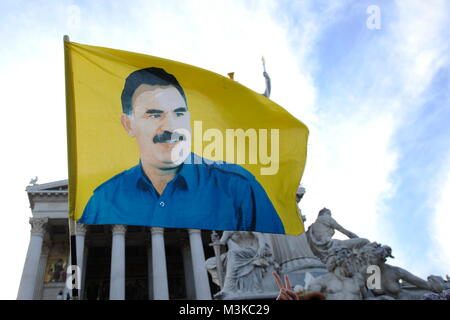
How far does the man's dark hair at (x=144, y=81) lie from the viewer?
7094mm

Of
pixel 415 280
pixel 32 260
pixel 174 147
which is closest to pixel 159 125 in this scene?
pixel 174 147

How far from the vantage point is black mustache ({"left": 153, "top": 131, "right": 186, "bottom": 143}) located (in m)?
7.00

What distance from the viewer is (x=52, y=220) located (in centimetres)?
4012

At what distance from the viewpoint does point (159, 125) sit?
711 cm

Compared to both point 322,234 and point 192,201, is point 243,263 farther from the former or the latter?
point 192,201

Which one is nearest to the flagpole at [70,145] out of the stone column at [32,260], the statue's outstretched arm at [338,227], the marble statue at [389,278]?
the marble statue at [389,278]

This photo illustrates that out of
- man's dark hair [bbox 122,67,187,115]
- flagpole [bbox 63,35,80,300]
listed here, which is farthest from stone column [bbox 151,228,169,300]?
flagpole [bbox 63,35,80,300]

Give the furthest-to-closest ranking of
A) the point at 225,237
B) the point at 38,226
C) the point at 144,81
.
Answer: the point at 38,226 < the point at 225,237 < the point at 144,81

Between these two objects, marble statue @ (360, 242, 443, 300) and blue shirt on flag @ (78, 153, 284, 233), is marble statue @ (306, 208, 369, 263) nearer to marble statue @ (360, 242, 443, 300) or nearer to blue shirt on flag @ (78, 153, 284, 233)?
marble statue @ (360, 242, 443, 300)

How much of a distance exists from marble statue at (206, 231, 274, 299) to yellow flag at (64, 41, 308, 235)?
11.8 ft

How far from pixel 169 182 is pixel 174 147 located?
0.63 metres
